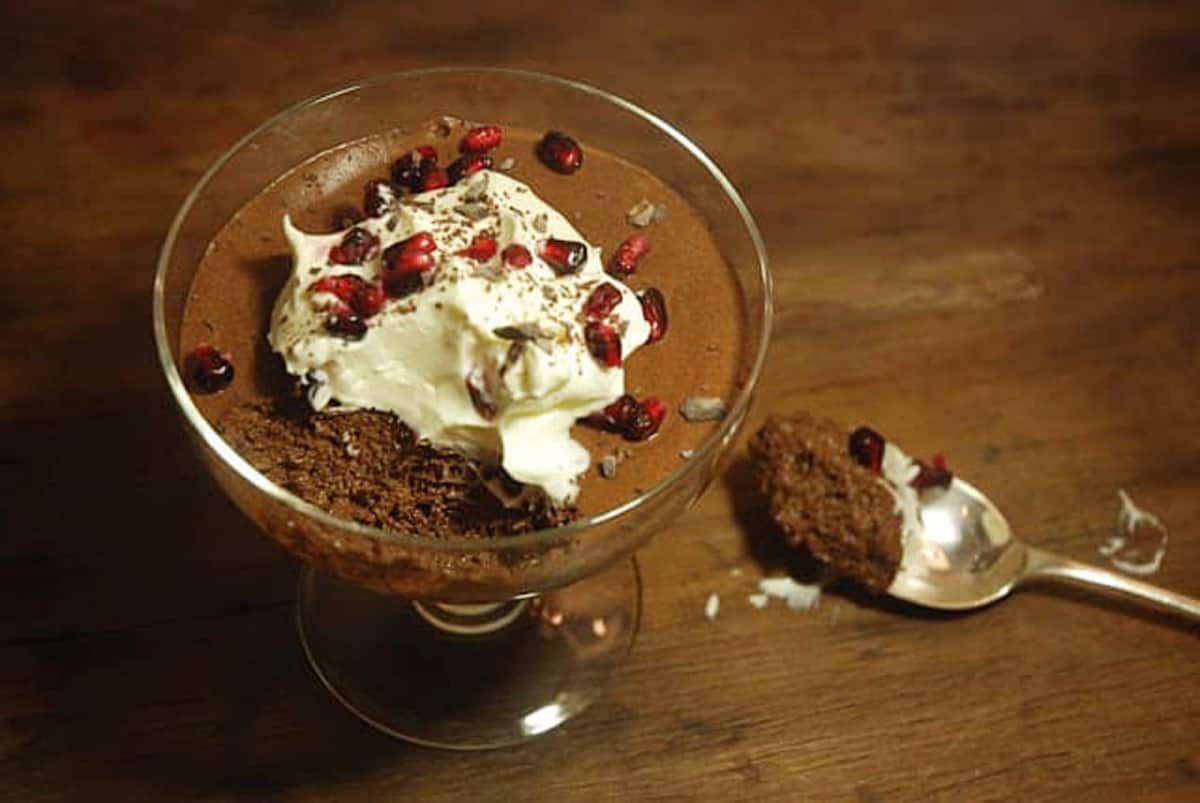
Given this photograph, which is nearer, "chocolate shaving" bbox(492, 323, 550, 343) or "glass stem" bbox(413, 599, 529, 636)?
"chocolate shaving" bbox(492, 323, 550, 343)

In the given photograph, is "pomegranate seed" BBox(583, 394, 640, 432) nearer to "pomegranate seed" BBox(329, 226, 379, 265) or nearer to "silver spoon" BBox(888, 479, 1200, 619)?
"pomegranate seed" BBox(329, 226, 379, 265)

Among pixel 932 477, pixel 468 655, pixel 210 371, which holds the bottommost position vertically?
pixel 468 655

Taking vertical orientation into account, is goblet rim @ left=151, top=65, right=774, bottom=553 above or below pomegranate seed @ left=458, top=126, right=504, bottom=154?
below

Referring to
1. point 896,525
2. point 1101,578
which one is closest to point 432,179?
point 896,525

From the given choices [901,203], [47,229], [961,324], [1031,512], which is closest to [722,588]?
[1031,512]

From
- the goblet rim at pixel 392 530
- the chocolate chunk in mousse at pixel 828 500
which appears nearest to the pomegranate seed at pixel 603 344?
the goblet rim at pixel 392 530

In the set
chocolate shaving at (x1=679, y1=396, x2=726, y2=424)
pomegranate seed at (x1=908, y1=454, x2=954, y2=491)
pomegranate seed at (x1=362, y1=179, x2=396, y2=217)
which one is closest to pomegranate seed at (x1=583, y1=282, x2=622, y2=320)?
chocolate shaving at (x1=679, y1=396, x2=726, y2=424)

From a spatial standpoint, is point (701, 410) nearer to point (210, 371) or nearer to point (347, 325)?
point (347, 325)
